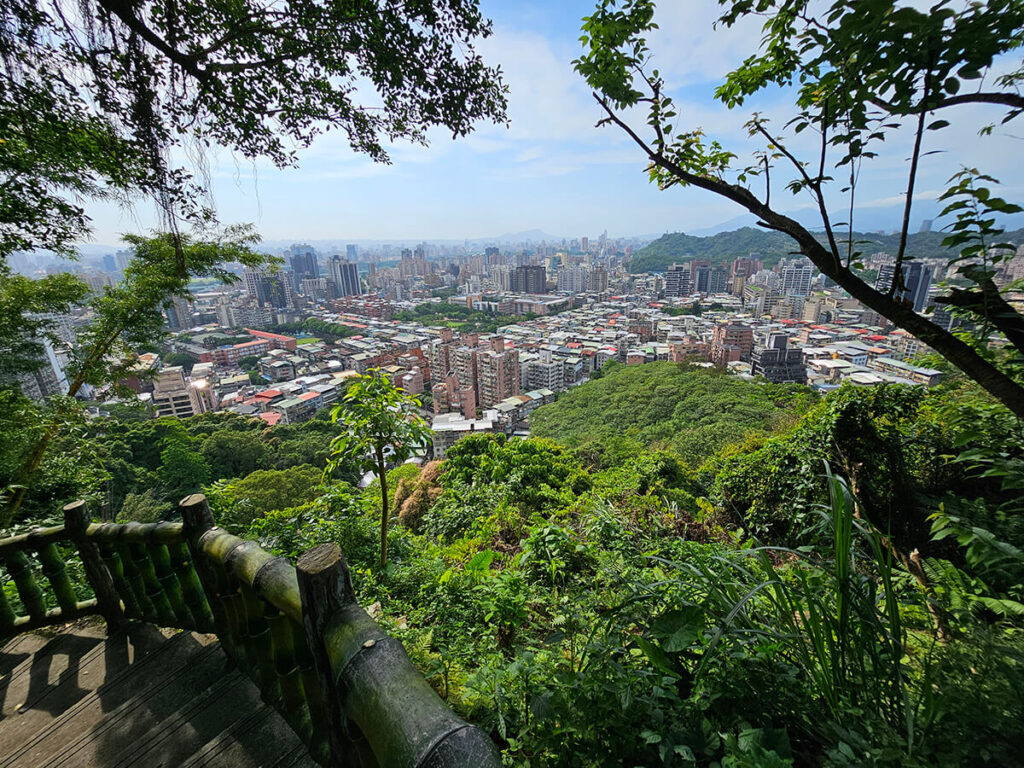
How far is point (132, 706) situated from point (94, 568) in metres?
0.75

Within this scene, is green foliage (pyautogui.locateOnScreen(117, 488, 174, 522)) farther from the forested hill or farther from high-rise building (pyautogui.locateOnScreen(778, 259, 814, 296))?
the forested hill

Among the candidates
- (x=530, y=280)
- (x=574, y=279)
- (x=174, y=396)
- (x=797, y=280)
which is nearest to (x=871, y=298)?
(x=174, y=396)

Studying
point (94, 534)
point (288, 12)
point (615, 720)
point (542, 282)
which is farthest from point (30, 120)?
point (542, 282)

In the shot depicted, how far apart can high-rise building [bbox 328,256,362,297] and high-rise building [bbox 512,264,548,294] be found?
29925mm

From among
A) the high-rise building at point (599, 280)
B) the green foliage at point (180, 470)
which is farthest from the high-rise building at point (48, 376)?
the high-rise building at point (599, 280)

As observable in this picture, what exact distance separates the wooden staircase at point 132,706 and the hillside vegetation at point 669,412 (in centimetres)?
931

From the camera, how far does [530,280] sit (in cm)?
7362

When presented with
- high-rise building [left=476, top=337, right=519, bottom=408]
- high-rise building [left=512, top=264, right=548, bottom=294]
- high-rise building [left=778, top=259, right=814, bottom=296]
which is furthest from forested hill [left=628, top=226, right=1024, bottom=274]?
high-rise building [left=476, top=337, right=519, bottom=408]

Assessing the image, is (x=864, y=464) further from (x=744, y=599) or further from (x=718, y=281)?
(x=718, y=281)

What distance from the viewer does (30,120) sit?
2.27 m

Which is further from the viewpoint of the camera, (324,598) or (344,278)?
(344,278)

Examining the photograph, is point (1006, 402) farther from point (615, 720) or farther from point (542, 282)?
point (542, 282)

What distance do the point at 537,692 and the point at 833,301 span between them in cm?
6311

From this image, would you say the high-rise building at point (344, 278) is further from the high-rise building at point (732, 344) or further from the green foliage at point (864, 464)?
the green foliage at point (864, 464)
